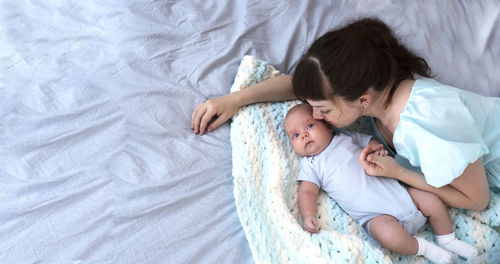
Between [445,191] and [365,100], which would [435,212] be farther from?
[365,100]


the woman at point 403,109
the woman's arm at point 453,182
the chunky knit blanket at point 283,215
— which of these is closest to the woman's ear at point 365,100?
the woman at point 403,109

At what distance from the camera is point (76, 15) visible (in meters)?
1.31

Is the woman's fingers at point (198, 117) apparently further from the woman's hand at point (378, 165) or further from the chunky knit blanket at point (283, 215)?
the woman's hand at point (378, 165)

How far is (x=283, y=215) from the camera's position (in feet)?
3.24

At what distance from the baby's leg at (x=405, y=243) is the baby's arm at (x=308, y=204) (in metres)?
0.15

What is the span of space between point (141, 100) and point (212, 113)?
0.58 feet

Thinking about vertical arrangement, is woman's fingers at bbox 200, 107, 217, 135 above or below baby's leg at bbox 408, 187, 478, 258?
above

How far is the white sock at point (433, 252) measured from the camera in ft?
3.27

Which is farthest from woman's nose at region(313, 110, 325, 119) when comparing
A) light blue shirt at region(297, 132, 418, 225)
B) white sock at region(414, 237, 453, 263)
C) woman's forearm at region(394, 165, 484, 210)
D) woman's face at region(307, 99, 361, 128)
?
white sock at region(414, 237, 453, 263)

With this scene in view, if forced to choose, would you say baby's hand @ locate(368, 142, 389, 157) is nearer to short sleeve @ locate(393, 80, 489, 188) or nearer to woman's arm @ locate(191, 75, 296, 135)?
short sleeve @ locate(393, 80, 489, 188)

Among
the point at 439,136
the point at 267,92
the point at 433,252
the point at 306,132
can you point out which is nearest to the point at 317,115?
the point at 306,132

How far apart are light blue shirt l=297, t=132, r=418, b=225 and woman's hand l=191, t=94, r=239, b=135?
0.23m

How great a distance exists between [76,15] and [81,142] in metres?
0.46

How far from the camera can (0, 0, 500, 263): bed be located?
926mm
